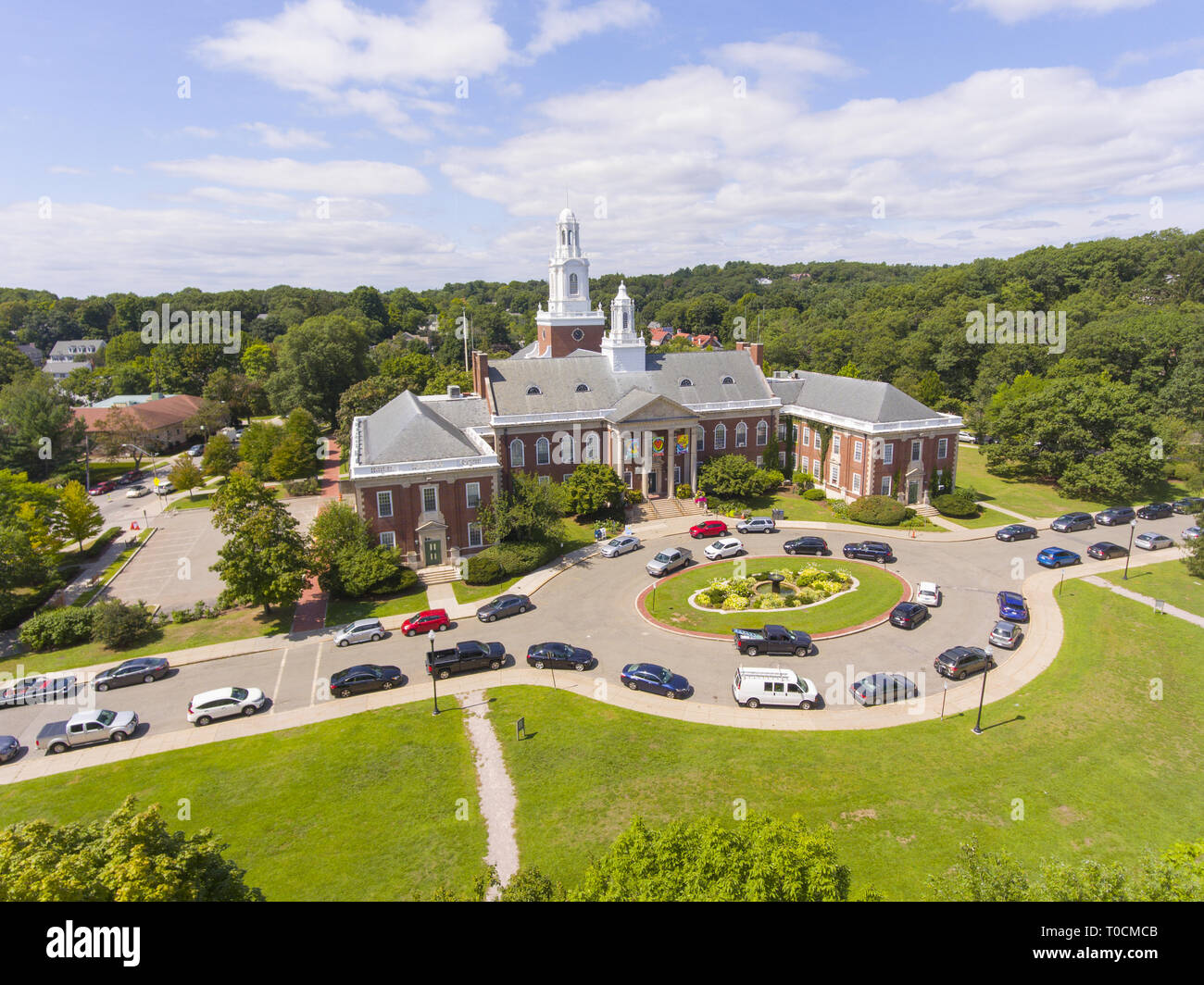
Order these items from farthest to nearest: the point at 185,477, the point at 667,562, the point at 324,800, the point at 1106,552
→ 1. the point at 185,477
2. the point at 1106,552
3. the point at 667,562
4. the point at 324,800

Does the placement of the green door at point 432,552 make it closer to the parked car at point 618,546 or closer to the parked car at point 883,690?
the parked car at point 618,546

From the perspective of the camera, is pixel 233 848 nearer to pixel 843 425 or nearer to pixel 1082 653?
pixel 1082 653

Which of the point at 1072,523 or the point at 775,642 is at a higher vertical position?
the point at 1072,523

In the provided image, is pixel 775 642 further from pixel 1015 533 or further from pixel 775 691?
pixel 1015 533

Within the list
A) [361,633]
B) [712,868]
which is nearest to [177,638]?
[361,633]

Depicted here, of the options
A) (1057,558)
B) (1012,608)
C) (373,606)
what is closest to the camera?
(1012,608)

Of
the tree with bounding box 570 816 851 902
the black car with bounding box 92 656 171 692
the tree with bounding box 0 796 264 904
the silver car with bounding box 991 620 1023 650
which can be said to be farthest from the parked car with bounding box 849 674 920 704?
the black car with bounding box 92 656 171 692

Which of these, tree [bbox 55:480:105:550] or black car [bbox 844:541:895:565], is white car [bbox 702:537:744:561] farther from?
tree [bbox 55:480:105:550]

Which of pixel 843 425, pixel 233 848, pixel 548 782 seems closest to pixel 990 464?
pixel 843 425
